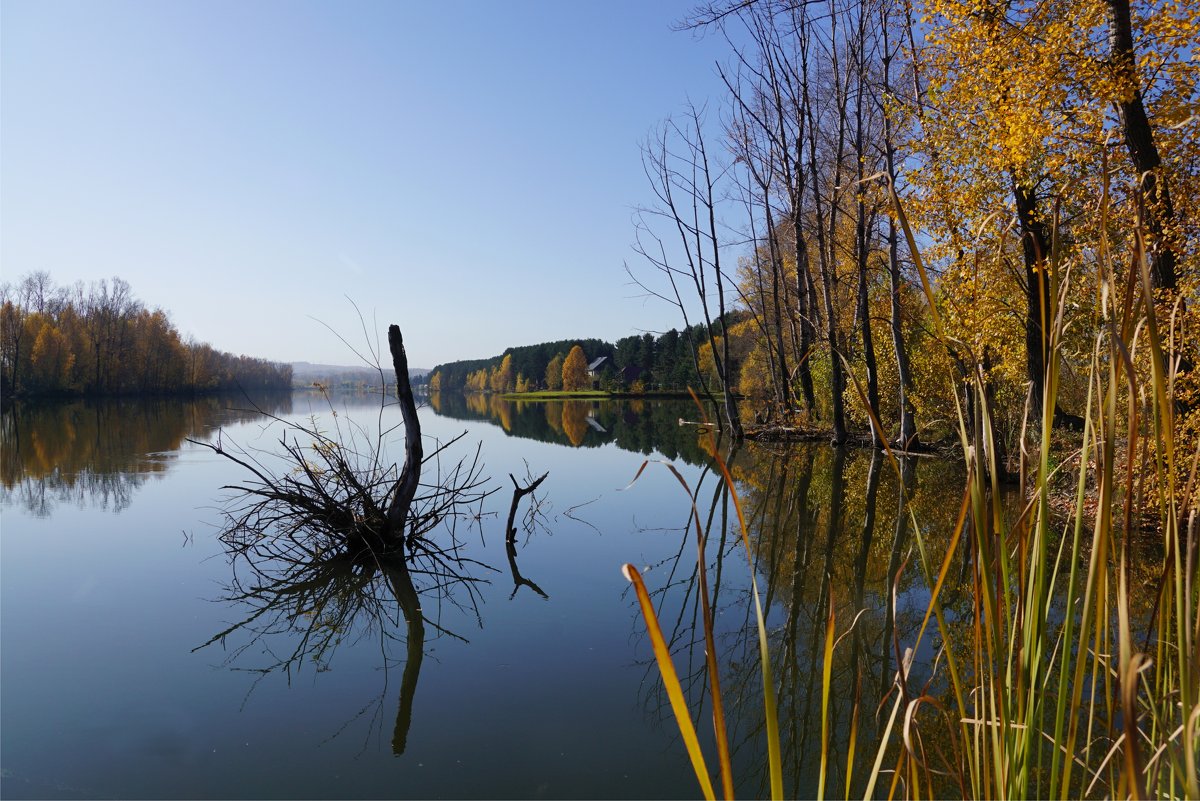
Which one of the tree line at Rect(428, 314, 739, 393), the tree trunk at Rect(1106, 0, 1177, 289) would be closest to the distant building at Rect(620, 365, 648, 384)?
the tree line at Rect(428, 314, 739, 393)

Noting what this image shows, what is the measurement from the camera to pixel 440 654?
14.8 ft

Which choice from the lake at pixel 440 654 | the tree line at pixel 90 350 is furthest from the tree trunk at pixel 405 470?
the tree line at pixel 90 350

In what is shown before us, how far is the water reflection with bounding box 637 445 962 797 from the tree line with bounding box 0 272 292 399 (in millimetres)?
59073

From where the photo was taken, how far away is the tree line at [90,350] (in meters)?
51.1

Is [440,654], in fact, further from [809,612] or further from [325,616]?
[809,612]

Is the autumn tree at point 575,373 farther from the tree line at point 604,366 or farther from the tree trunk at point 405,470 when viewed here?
the tree trunk at point 405,470

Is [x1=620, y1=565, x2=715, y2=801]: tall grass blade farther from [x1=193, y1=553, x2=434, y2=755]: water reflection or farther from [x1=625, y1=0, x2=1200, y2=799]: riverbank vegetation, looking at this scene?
[x1=193, y1=553, x2=434, y2=755]: water reflection

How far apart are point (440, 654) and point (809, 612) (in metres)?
2.51

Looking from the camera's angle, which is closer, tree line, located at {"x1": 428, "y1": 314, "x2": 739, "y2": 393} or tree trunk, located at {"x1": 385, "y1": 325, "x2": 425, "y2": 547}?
tree trunk, located at {"x1": 385, "y1": 325, "x2": 425, "y2": 547}

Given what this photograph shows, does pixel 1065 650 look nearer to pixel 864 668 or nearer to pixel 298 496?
pixel 864 668

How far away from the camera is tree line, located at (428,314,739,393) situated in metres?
64.2

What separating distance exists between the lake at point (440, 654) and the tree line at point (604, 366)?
39.6 m

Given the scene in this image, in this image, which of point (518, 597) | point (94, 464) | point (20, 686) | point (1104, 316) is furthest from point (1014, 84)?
point (94, 464)

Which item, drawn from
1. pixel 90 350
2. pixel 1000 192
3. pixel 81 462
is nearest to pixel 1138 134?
pixel 1000 192
